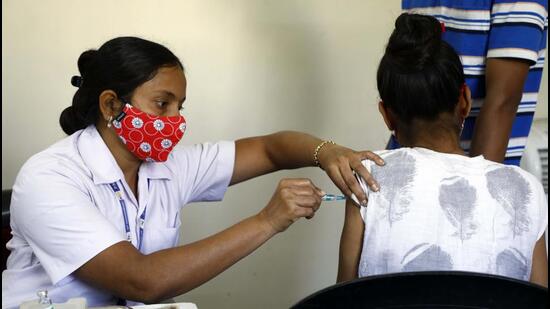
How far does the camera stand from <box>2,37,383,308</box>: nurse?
120 centimetres

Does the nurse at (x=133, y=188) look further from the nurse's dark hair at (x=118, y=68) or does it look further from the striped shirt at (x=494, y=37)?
the striped shirt at (x=494, y=37)

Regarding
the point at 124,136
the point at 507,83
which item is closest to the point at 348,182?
the point at 507,83

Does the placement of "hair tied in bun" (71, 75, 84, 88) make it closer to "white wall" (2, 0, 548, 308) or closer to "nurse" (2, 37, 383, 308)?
"nurse" (2, 37, 383, 308)

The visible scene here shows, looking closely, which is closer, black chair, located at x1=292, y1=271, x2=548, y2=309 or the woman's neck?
black chair, located at x1=292, y1=271, x2=548, y2=309

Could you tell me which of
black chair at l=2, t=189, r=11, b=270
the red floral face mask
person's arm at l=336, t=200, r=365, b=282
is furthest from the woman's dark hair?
black chair at l=2, t=189, r=11, b=270

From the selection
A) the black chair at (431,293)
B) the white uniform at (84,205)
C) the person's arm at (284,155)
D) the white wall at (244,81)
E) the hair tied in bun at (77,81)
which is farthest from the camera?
the white wall at (244,81)

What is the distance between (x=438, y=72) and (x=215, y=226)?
1436 millimetres

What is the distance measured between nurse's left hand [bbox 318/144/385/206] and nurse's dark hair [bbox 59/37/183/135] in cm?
43

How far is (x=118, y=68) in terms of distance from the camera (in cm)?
138

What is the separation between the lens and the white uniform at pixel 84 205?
3.98 ft

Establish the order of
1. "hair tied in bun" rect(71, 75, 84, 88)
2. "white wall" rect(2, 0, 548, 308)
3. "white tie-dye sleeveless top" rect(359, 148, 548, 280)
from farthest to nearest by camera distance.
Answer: "white wall" rect(2, 0, 548, 308) → "hair tied in bun" rect(71, 75, 84, 88) → "white tie-dye sleeveless top" rect(359, 148, 548, 280)

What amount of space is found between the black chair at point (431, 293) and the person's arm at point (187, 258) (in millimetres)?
477

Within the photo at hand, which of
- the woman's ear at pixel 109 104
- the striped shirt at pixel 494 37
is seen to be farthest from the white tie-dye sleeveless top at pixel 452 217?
the woman's ear at pixel 109 104

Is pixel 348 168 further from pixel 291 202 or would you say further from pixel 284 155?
pixel 284 155
